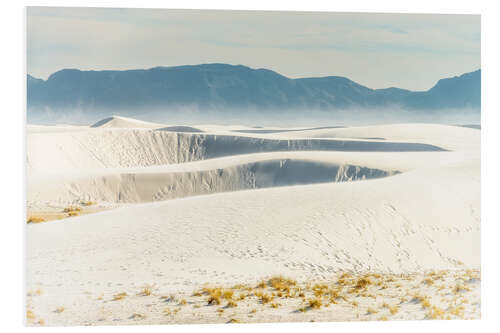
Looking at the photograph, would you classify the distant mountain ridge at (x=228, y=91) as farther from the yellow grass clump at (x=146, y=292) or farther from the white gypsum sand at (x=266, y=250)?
the yellow grass clump at (x=146, y=292)

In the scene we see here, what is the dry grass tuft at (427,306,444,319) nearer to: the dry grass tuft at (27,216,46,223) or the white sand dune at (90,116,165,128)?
the dry grass tuft at (27,216,46,223)

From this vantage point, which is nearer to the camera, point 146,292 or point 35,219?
point 146,292

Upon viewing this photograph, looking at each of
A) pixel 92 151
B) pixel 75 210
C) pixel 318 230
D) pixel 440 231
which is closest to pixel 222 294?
pixel 318 230

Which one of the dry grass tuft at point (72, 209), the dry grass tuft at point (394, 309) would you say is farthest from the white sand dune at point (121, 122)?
the dry grass tuft at point (394, 309)

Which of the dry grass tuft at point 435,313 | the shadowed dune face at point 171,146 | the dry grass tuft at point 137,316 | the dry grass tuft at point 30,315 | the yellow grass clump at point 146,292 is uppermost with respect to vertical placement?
the shadowed dune face at point 171,146

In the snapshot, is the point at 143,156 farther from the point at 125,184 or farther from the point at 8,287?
the point at 8,287

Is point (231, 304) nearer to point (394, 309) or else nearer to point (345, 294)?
point (345, 294)

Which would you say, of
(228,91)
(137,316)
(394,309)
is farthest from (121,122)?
(394,309)
